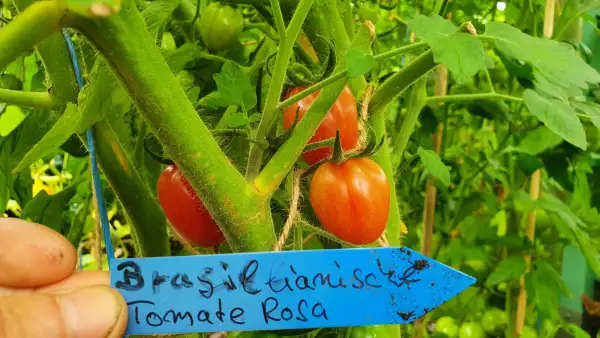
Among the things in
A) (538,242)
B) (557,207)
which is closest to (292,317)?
(557,207)

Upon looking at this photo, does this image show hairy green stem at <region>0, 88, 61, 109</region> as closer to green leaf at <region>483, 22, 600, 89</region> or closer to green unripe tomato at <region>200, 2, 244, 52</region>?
green unripe tomato at <region>200, 2, 244, 52</region>

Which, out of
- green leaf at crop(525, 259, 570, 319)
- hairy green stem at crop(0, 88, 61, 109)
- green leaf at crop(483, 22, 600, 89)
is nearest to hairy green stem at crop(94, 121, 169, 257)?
hairy green stem at crop(0, 88, 61, 109)

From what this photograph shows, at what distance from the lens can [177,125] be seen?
0.42 metres

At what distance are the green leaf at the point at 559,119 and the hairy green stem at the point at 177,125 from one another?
0.90 feet

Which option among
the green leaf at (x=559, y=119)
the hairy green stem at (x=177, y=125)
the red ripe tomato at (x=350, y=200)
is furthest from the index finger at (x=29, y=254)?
the green leaf at (x=559, y=119)

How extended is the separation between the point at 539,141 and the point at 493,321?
1.71 feet

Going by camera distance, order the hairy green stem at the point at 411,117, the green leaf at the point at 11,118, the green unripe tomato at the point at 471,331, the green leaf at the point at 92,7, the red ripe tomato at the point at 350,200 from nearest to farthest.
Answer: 1. the green leaf at the point at 92,7
2. the red ripe tomato at the point at 350,200
3. the hairy green stem at the point at 411,117
4. the green leaf at the point at 11,118
5. the green unripe tomato at the point at 471,331

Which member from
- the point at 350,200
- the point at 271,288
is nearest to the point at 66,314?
the point at 271,288

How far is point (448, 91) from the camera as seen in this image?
1353 millimetres

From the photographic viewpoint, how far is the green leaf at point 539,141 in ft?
3.05

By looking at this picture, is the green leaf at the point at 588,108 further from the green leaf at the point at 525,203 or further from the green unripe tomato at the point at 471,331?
the green unripe tomato at the point at 471,331

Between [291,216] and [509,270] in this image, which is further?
[509,270]

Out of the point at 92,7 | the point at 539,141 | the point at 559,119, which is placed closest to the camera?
the point at 92,7

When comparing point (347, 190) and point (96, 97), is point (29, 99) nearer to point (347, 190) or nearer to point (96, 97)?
point (96, 97)
